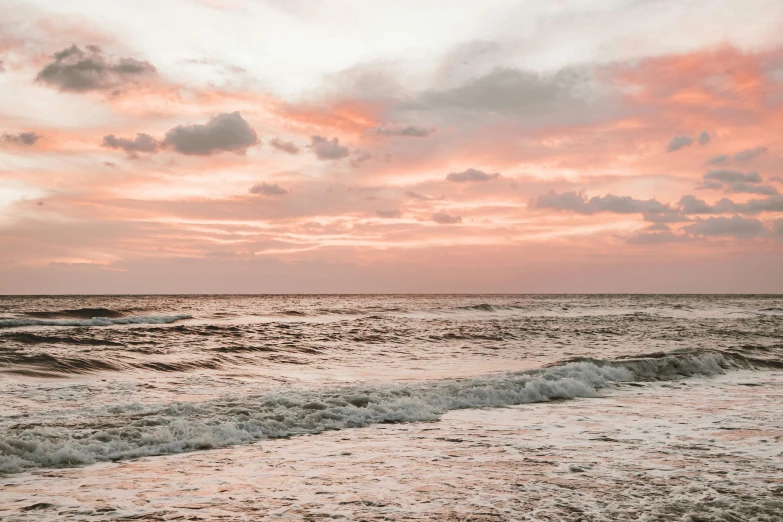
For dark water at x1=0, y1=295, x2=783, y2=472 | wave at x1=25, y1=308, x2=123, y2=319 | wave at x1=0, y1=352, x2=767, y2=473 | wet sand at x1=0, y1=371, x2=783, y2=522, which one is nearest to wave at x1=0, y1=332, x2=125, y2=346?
dark water at x1=0, y1=295, x2=783, y2=472

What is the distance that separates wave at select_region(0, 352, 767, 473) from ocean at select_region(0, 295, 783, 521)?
0.14 feet

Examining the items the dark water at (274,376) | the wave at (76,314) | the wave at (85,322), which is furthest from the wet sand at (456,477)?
the wave at (76,314)

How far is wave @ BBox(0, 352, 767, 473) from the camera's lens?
29.5 feet

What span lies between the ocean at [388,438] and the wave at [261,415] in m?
0.04

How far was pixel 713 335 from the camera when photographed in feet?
115

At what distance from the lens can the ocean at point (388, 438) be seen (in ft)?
22.1

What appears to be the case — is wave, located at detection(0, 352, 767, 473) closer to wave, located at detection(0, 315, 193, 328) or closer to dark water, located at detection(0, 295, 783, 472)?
dark water, located at detection(0, 295, 783, 472)

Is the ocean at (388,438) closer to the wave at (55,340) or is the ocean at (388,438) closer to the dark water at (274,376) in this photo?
the dark water at (274,376)

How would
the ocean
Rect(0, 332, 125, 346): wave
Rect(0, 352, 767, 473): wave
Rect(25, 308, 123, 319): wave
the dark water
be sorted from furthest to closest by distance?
Rect(25, 308, 123, 319): wave → Rect(0, 332, 125, 346): wave → the dark water → Rect(0, 352, 767, 473): wave → the ocean

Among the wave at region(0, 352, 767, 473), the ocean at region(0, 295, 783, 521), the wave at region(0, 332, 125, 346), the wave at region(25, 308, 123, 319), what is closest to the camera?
the ocean at region(0, 295, 783, 521)

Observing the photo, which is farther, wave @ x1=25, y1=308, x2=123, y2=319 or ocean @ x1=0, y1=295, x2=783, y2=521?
wave @ x1=25, y1=308, x2=123, y2=319

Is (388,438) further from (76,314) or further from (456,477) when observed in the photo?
(76,314)

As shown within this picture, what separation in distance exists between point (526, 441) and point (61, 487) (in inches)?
281

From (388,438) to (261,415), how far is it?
2.75m
